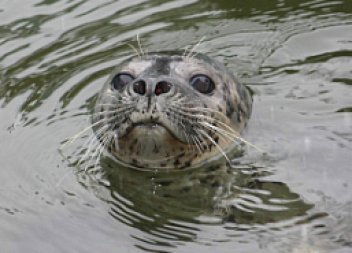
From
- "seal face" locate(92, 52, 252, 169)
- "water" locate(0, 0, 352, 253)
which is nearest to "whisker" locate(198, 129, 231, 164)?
"seal face" locate(92, 52, 252, 169)

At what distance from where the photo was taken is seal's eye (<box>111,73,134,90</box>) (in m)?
5.79

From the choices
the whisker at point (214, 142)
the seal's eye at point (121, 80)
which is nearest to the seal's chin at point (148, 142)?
the whisker at point (214, 142)

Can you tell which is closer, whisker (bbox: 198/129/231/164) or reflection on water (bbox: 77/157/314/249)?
reflection on water (bbox: 77/157/314/249)

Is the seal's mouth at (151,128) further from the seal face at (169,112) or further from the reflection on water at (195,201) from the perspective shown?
the reflection on water at (195,201)

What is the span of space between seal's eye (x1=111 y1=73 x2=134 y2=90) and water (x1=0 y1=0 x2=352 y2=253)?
1.80 ft

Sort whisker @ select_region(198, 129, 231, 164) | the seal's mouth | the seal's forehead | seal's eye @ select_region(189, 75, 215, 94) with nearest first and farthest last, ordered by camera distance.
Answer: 1. the seal's mouth
2. whisker @ select_region(198, 129, 231, 164)
3. the seal's forehead
4. seal's eye @ select_region(189, 75, 215, 94)

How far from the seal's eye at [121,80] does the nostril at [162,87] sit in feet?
1.25

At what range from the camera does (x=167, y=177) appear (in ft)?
19.5

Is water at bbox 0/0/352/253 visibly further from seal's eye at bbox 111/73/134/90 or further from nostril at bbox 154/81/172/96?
nostril at bbox 154/81/172/96

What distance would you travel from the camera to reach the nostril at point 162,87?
211 inches

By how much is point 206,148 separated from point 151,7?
9.02ft

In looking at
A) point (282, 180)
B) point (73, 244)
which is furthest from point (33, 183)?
point (282, 180)

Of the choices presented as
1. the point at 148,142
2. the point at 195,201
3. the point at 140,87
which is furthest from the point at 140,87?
the point at 195,201

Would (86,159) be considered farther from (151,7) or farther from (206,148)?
(151,7)
